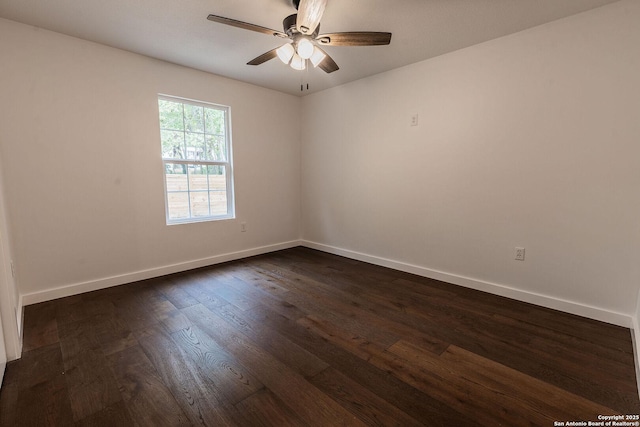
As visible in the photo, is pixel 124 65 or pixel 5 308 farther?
pixel 124 65

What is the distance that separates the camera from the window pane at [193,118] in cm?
337

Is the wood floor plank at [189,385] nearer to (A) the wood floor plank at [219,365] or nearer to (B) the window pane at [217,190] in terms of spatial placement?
(A) the wood floor plank at [219,365]

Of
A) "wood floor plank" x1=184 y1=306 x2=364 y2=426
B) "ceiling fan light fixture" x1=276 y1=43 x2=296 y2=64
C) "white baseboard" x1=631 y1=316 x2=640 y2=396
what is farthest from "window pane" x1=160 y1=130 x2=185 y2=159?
"white baseboard" x1=631 y1=316 x2=640 y2=396

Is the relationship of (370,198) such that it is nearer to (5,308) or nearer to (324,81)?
(324,81)

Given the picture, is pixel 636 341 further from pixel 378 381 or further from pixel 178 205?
pixel 178 205

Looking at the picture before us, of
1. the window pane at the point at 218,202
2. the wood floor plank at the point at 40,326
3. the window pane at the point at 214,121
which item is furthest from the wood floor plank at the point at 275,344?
the window pane at the point at 214,121

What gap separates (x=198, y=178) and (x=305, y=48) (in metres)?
2.20

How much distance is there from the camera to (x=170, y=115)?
3.23 metres

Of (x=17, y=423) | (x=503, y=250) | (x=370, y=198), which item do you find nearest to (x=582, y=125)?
(x=503, y=250)

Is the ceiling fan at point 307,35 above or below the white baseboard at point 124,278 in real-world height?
above

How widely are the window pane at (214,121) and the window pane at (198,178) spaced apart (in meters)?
0.49

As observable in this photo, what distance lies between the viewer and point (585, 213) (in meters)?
2.25

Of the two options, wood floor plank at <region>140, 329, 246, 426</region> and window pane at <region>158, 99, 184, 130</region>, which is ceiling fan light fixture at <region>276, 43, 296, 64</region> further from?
wood floor plank at <region>140, 329, 246, 426</region>

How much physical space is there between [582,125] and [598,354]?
1683mm
